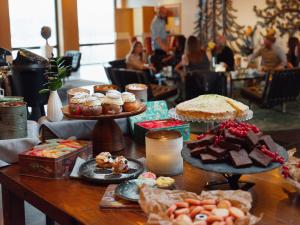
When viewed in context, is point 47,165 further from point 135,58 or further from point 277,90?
point 135,58

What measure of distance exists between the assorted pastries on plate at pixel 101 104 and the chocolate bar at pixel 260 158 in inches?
31.2

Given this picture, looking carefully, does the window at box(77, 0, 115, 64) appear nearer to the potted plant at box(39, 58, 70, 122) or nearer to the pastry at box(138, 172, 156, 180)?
the potted plant at box(39, 58, 70, 122)

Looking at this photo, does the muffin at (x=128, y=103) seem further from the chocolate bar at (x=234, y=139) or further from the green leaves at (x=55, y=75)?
the chocolate bar at (x=234, y=139)

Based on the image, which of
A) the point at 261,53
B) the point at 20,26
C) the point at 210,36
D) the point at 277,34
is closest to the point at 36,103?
the point at 261,53

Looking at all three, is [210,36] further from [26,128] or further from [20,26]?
[26,128]

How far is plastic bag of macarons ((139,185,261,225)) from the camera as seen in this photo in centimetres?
128

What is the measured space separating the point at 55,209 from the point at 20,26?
35.7 ft

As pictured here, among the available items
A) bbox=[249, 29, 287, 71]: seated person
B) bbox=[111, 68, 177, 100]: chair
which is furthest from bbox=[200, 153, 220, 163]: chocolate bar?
bbox=[249, 29, 287, 71]: seated person

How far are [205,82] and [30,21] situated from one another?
7091 millimetres

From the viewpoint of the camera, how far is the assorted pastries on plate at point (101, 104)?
2213 mm

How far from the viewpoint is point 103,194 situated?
5.93 feet

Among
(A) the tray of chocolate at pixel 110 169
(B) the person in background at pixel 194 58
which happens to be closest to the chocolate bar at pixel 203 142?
(A) the tray of chocolate at pixel 110 169

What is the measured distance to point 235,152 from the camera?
167 centimetres

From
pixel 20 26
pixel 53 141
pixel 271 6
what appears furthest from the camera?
pixel 20 26
